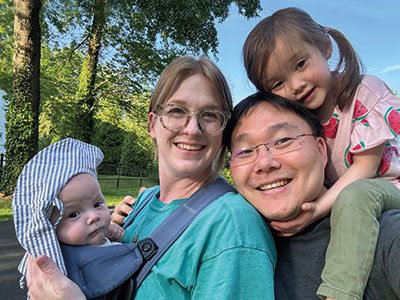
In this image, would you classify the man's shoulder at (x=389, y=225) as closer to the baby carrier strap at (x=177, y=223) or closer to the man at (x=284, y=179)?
the man at (x=284, y=179)

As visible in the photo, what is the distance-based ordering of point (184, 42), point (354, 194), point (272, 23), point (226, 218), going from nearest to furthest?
point (226, 218)
point (354, 194)
point (272, 23)
point (184, 42)

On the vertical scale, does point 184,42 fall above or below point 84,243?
above

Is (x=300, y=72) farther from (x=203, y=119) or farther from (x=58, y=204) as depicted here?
(x=58, y=204)

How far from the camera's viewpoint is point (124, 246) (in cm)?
182

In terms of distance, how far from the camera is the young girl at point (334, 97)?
6.21 ft

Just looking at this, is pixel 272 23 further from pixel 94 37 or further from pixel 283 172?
pixel 94 37

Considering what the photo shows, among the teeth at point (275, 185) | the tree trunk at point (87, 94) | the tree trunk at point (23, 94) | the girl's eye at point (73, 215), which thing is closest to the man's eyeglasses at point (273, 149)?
the teeth at point (275, 185)

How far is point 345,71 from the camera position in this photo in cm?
227

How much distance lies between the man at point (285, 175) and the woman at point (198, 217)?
4.3 inches

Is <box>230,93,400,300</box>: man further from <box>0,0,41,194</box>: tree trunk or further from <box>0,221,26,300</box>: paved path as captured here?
<box>0,0,41,194</box>: tree trunk

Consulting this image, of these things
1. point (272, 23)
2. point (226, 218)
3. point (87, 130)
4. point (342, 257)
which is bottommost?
point (87, 130)

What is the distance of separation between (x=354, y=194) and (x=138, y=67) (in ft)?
60.6

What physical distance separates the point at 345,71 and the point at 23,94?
44.0 feet

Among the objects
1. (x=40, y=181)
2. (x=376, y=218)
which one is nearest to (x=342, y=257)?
(x=376, y=218)
